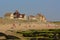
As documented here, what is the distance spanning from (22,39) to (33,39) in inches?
106

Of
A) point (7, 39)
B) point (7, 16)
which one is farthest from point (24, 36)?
point (7, 16)

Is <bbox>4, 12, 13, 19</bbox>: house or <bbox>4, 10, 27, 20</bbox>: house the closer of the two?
<bbox>4, 12, 13, 19</bbox>: house

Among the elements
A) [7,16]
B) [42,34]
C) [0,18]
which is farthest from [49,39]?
[7,16]

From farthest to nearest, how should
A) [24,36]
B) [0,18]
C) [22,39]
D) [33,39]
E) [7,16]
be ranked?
1. [7,16]
2. [0,18]
3. [24,36]
4. [22,39]
5. [33,39]

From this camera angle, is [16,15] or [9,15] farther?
[9,15]

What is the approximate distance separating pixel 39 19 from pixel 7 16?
24.1ft

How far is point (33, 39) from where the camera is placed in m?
24.0

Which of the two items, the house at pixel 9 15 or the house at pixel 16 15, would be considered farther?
the house at pixel 16 15

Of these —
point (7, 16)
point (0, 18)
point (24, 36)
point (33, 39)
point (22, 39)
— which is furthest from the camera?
point (7, 16)

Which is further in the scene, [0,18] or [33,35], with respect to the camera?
[0,18]

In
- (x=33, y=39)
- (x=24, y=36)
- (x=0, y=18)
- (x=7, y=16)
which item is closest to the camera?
(x=33, y=39)

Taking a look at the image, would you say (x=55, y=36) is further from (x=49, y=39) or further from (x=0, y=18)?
(x=0, y=18)

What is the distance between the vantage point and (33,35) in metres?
27.5

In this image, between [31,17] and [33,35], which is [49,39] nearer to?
[33,35]
